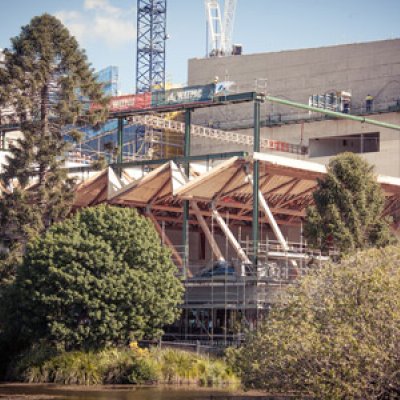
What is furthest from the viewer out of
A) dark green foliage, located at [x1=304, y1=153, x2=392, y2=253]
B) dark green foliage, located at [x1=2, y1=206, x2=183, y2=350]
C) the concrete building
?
the concrete building

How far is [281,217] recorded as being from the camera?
Result: 284ft

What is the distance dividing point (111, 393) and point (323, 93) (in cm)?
5525

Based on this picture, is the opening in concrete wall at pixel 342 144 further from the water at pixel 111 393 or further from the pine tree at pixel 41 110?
the water at pixel 111 393

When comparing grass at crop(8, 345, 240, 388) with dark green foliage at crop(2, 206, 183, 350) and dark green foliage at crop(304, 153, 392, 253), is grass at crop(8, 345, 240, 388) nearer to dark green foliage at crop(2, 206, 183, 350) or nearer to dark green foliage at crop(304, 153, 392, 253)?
dark green foliage at crop(2, 206, 183, 350)

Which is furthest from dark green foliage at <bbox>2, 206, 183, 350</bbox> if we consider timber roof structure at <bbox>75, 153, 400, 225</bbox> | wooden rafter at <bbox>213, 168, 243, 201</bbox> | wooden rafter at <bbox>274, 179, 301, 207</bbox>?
wooden rafter at <bbox>274, 179, 301, 207</bbox>

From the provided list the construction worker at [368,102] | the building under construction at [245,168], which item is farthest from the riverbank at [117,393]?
the construction worker at [368,102]

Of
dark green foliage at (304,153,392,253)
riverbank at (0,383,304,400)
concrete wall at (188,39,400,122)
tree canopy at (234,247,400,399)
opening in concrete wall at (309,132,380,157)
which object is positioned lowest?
riverbank at (0,383,304,400)

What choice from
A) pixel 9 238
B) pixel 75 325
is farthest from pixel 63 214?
pixel 75 325

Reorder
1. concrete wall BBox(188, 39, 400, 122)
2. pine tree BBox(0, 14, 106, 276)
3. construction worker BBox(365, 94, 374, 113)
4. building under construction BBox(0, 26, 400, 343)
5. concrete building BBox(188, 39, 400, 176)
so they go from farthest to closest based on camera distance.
→ construction worker BBox(365, 94, 374, 113) → concrete wall BBox(188, 39, 400, 122) → concrete building BBox(188, 39, 400, 176) → building under construction BBox(0, 26, 400, 343) → pine tree BBox(0, 14, 106, 276)

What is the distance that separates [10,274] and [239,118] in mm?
43689

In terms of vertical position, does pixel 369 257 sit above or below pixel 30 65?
below

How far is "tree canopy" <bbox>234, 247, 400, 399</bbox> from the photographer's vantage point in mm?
31031

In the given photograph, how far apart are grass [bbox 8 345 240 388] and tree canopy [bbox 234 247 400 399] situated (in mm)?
13107

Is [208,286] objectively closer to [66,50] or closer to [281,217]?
[66,50]
